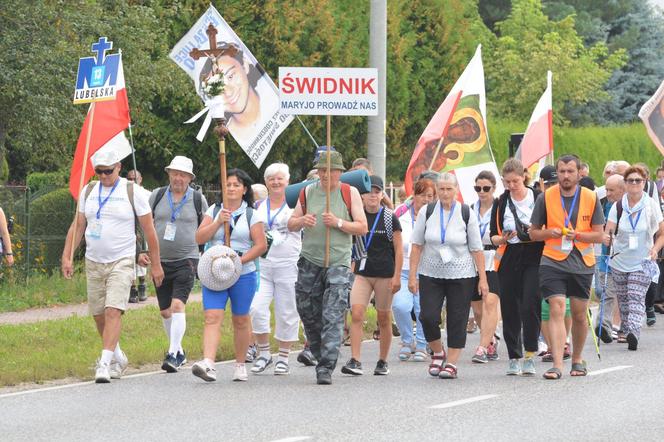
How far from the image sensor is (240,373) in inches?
489

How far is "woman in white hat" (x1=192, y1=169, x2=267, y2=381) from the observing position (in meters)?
12.2

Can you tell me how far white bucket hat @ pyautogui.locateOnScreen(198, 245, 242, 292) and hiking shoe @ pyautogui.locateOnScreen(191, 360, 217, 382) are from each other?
0.64m

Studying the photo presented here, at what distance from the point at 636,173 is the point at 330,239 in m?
4.45

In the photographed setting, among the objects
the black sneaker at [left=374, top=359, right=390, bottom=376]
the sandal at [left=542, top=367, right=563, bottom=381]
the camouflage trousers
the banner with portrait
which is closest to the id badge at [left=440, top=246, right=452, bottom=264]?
the camouflage trousers

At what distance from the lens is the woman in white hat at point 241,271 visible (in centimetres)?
1218

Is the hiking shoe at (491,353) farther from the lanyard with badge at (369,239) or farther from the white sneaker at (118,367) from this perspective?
the white sneaker at (118,367)

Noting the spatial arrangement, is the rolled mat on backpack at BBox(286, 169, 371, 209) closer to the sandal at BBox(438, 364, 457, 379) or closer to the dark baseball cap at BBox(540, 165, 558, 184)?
the sandal at BBox(438, 364, 457, 379)

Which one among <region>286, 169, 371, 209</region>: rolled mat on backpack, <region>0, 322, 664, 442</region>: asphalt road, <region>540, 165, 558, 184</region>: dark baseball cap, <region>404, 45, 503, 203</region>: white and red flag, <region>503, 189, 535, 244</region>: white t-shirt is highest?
<region>404, 45, 503, 203</region>: white and red flag

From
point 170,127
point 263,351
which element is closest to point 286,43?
point 170,127

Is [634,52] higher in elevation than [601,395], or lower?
higher

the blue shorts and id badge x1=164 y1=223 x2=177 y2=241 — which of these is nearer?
the blue shorts

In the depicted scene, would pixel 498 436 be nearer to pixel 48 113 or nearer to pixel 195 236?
pixel 195 236

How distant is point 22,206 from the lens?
22109 millimetres

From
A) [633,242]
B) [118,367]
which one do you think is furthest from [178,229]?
[633,242]
